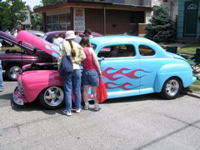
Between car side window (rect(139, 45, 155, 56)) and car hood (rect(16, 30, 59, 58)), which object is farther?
car side window (rect(139, 45, 155, 56))

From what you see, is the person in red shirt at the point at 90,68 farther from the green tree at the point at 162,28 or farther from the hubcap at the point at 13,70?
the green tree at the point at 162,28

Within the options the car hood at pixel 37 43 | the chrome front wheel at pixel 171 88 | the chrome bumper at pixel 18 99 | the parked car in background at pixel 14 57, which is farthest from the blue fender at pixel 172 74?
the parked car in background at pixel 14 57

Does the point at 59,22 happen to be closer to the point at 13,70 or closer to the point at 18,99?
the point at 13,70

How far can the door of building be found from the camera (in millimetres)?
15430

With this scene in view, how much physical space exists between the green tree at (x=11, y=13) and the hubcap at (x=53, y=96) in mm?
39032

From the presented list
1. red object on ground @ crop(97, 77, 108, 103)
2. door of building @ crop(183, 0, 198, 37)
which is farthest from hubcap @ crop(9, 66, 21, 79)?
door of building @ crop(183, 0, 198, 37)

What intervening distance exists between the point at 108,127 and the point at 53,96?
59.2 inches

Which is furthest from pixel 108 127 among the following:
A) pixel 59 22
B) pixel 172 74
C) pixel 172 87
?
pixel 59 22

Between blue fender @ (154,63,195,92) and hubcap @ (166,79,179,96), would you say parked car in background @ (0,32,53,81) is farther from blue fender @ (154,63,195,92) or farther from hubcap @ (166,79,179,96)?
hubcap @ (166,79,179,96)

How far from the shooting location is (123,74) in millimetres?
5637

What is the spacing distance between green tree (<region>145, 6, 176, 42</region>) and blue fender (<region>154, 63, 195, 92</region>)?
35.9 feet

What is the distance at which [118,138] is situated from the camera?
401 centimetres

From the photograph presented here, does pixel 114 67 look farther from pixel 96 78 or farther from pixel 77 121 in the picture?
pixel 77 121

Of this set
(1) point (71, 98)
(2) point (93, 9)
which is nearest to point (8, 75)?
(1) point (71, 98)
